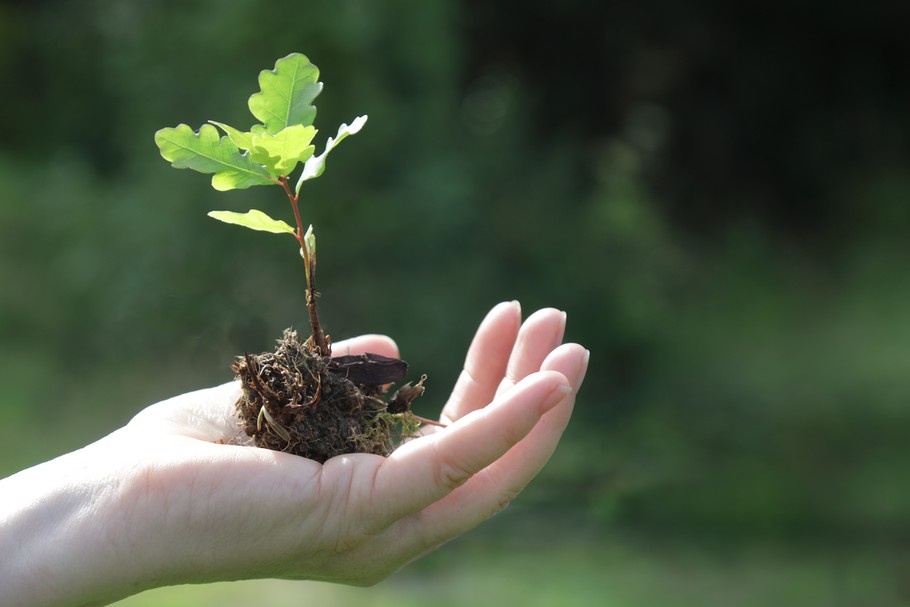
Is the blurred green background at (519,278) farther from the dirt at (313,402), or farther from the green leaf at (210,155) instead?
the green leaf at (210,155)

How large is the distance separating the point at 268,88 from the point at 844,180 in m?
7.81

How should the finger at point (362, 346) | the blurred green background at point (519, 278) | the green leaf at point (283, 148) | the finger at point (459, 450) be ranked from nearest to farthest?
the finger at point (459, 450) < the green leaf at point (283, 148) < the finger at point (362, 346) < the blurred green background at point (519, 278)

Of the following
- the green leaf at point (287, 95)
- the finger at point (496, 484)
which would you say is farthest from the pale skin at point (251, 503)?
the green leaf at point (287, 95)

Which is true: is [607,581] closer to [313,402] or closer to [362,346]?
[362,346]

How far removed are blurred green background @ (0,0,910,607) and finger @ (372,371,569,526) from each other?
244 centimetres

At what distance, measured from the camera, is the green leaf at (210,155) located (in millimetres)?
1656

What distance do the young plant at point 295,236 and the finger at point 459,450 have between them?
8.6 inches

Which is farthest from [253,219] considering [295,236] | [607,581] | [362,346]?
[607,581]

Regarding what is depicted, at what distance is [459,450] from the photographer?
149 cm

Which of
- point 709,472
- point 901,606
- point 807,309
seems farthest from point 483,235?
point 807,309

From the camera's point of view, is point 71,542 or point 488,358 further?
point 488,358

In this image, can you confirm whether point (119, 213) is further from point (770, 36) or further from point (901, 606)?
point (770, 36)

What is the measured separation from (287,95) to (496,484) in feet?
2.75

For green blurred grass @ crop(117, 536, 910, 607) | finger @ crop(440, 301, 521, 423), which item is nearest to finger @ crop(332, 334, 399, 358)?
finger @ crop(440, 301, 521, 423)
